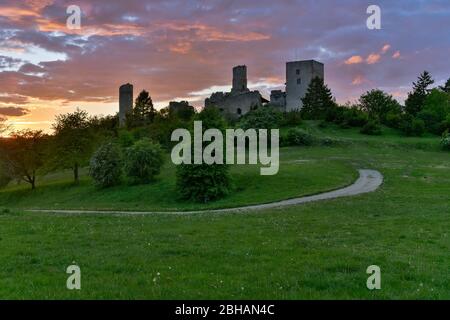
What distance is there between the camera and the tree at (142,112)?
11306 cm

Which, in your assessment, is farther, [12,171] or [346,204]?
[12,171]

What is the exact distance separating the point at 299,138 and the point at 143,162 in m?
28.1

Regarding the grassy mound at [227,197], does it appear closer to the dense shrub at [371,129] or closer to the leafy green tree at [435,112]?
the dense shrub at [371,129]

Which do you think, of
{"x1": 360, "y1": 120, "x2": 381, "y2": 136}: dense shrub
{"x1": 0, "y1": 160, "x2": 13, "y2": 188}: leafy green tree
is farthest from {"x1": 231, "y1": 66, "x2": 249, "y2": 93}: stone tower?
{"x1": 0, "y1": 160, "x2": 13, "y2": 188}: leafy green tree

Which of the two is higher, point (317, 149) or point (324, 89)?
point (324, 89)

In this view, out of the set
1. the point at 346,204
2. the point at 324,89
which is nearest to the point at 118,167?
the point at 346,204

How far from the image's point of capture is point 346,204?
28.1 m

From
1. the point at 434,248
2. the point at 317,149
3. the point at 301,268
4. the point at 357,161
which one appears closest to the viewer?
the point at 301,268

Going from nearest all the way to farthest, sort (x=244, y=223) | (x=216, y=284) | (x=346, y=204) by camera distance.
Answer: (x=216, y=284)
(x=244, y=223)
(x=346, y=204)

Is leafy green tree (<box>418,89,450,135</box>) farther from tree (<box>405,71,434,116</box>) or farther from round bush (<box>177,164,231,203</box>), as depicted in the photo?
round bush (<box>177,164,231,203</box>)

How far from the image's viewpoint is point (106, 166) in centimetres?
5650

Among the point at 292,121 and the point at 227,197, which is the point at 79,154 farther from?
the point at 292,121
